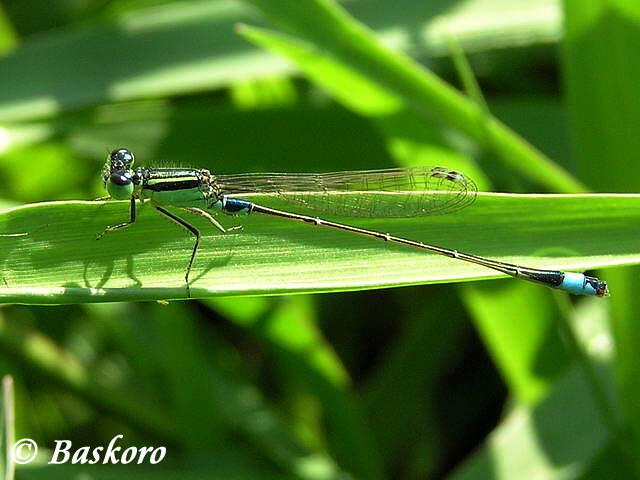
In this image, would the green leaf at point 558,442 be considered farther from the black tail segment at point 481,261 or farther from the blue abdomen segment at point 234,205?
the blue abdomen segment at point 234,205

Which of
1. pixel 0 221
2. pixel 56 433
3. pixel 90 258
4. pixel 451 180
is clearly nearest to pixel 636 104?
pixel 451 180

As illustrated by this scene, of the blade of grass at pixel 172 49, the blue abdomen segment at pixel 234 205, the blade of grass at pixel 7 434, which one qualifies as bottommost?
the blade of grass at pixel 7 434

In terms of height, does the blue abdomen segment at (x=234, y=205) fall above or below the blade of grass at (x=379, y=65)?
below

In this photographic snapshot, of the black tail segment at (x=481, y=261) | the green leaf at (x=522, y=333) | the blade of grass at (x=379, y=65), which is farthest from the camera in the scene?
the green leaf at (x=522, y=333)

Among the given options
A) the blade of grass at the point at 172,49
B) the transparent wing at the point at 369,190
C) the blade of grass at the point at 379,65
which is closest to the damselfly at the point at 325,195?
the transparent wing at the point at 369,190

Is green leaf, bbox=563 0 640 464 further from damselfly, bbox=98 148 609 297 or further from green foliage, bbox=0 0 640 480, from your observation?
damselfly, bbox=98 148 609 297

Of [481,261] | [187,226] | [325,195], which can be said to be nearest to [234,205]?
[325,195]
